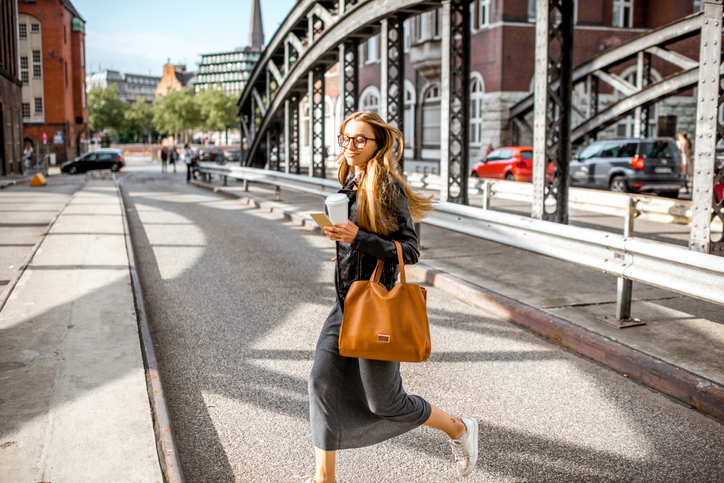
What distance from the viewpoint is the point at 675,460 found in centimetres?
360

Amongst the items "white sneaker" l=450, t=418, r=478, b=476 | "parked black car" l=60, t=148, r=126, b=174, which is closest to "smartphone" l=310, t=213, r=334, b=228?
"white sneaker" l=450, t=418, r=478, b=476

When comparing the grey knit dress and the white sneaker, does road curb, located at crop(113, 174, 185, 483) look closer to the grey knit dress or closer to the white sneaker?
the grey knit dress

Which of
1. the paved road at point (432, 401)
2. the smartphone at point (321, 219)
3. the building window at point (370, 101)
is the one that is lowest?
the paved road at point (432, 401)

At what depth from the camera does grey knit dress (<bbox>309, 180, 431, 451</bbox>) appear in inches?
118

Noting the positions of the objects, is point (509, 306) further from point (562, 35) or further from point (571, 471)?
point (562, 35)

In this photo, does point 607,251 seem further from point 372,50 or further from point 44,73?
point 44,73

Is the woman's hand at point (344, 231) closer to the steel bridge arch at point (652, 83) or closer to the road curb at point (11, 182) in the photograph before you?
the steel bridge arch at point (652, 83)

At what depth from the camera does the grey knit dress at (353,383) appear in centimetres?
300

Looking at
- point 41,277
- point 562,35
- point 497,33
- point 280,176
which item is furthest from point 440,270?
point 497,33

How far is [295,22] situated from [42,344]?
45.6 ft

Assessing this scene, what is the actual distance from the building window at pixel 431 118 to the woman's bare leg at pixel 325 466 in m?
34.2

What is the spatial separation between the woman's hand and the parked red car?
68.0 ft

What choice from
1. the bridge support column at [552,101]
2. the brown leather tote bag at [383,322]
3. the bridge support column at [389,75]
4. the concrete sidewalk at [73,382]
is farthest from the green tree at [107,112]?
the brown leather tote bag at [383,322]

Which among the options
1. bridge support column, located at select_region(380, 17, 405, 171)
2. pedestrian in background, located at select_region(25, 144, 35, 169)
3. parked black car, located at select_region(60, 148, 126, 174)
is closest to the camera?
bridge support column, located at select_region(380, 17, 405, 171)
